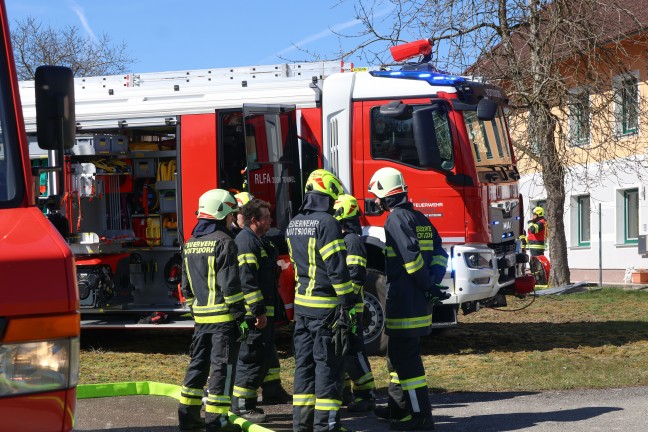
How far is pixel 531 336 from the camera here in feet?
41.1

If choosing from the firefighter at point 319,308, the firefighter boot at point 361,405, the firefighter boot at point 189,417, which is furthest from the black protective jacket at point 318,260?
the firefighter boot at point 361,405

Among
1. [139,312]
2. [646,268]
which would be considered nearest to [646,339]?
[139,312]

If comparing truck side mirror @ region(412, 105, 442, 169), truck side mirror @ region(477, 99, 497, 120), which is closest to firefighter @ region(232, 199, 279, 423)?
truck side mirror @ region(412, 105, 442, 169)

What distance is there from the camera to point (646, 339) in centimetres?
1188

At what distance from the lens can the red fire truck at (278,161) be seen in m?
10.7

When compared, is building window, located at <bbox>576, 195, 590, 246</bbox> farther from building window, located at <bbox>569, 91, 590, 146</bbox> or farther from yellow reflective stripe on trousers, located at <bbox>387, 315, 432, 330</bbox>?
yellow reflective stripe on trousers, located at <bbox>387, 315, 432, 330</bbox>

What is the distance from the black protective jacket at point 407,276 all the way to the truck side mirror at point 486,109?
130 inches

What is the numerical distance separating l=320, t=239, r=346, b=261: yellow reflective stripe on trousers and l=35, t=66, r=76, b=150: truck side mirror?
8.49ft

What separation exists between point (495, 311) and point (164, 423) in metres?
9.20

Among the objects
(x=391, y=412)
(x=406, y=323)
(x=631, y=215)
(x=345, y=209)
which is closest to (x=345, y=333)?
(x=406, y=323)

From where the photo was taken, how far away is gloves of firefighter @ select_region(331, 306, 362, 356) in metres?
6.78

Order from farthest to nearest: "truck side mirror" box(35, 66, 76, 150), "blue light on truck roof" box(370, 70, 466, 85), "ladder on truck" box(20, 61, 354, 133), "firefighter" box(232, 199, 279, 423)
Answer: "ladder on truck" box(20, 61, 354, 133), "blue light on truck roof" box(370, 70, 466, 85), "firefighter" box(232, 199, 279, 423), "truck side mirror" box(35, 66, 76, 150)

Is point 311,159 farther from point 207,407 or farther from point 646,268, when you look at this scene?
point 646,268

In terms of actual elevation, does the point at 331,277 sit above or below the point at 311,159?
below
